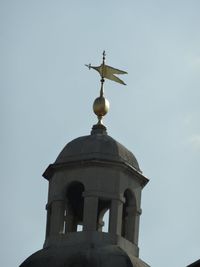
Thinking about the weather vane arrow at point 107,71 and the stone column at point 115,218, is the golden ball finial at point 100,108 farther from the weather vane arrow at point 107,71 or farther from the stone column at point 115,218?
the stone column at point 115,218

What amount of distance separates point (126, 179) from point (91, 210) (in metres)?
2.18

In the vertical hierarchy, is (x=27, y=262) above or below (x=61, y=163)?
below

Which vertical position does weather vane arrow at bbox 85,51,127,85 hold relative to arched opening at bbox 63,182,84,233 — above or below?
above

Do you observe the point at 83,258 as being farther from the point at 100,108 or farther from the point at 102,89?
the point at 102,89

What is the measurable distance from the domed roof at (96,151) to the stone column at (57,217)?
1.68m

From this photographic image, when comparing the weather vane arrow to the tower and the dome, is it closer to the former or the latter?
the tower

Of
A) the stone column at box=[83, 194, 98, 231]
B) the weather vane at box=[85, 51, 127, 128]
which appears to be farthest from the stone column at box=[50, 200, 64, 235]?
the weather vane at box=[85, 51, 127, 128]

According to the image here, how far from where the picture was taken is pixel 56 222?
241 ft

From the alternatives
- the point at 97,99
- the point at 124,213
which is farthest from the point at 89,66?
the point at 124,213

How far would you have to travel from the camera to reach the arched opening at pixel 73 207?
7406 centimetres

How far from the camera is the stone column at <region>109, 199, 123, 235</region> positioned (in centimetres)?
7244

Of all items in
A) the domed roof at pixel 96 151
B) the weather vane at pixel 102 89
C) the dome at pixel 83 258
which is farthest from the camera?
the weather vane at pixel 102 89

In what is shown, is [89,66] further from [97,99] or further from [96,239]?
[96,239]

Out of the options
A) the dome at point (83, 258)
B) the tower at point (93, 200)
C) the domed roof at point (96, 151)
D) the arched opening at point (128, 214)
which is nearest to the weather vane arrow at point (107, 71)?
the tower at point (93, 200)
